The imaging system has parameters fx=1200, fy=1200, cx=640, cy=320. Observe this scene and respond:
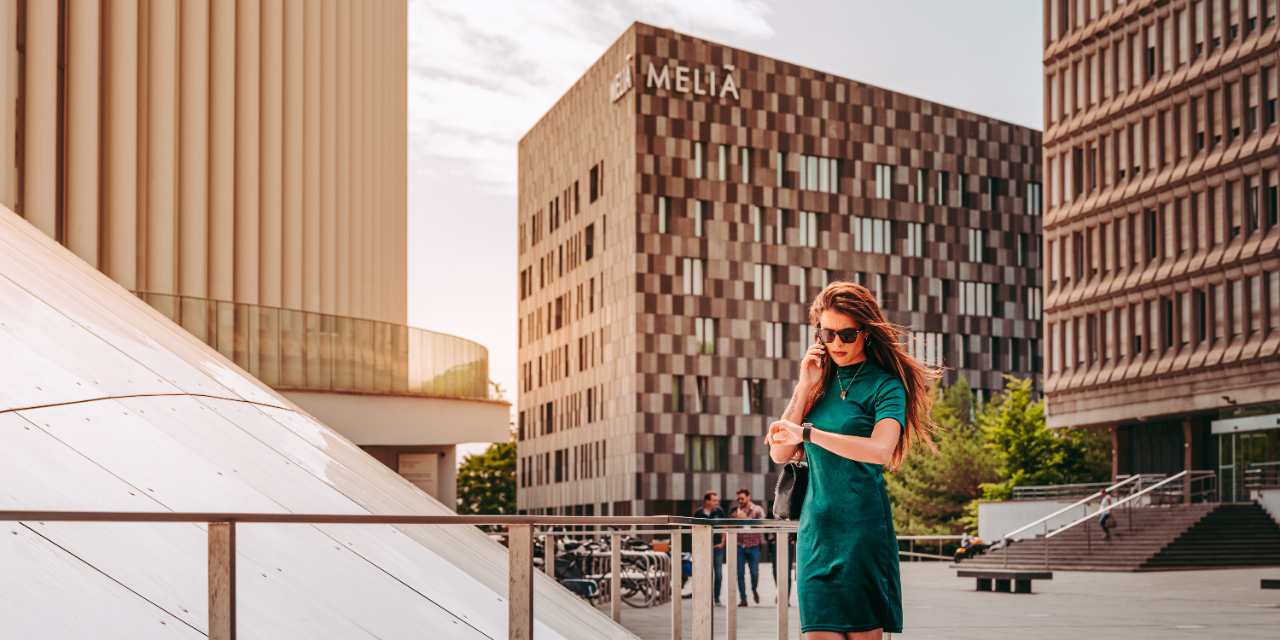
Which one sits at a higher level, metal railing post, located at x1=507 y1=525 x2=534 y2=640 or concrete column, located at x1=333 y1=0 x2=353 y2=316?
concrete column, located at x1=333 y1=0 x2=353 y2=316

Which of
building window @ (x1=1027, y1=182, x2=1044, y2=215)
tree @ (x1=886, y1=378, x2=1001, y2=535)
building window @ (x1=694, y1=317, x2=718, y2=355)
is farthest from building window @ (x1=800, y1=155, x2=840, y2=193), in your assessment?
tree @ (x1=886, y1=378, x2=1001, y2=535)

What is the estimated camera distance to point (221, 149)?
22.7 metres

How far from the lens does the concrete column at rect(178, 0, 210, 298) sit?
21.8 metres

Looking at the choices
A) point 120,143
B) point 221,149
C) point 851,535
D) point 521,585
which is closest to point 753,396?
point 221,149

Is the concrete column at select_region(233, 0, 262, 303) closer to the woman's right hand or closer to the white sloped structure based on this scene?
the white sloped structure

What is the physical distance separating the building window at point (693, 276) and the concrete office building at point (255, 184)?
125 ft

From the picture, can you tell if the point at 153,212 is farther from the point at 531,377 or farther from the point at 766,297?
the point at 531,377

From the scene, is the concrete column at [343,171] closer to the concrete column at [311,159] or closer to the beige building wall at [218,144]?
the beige building wall at [218,144]

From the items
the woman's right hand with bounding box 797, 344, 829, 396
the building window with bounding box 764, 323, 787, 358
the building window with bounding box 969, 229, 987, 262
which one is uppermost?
the building window with bounding box 969, 229, 987, 262

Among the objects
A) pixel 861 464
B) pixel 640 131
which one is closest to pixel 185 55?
pixel 861 464

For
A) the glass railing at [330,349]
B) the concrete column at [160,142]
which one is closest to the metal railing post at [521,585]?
the glass railing at [330,349]

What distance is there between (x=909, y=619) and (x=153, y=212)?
14.5 m

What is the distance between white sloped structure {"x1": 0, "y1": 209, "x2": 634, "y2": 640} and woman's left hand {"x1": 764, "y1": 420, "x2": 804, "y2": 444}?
277cm

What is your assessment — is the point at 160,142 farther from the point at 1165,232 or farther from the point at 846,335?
the point at 1165,232
